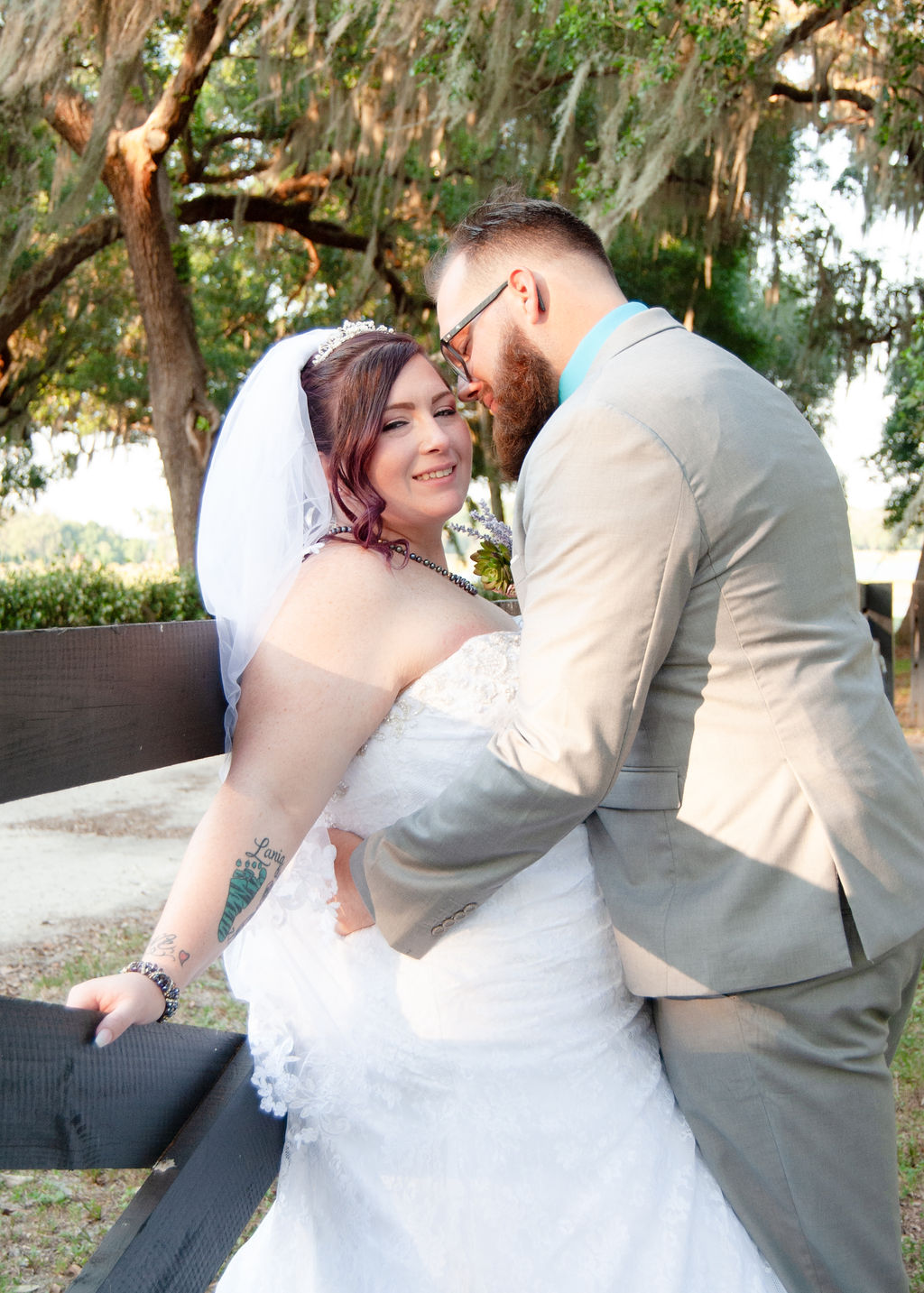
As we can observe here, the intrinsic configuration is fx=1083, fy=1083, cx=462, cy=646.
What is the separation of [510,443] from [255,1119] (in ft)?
4.58

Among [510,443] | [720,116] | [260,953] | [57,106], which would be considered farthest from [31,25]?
[260,953]

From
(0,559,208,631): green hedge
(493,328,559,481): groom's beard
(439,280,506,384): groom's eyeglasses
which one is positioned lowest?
(0,559,208,631): green hedge

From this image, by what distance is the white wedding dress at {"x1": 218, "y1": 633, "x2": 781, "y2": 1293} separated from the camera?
1.72 m

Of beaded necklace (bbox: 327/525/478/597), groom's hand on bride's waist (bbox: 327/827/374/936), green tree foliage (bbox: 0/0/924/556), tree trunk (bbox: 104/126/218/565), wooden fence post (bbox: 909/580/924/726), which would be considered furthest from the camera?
tree trunk (bbox: 104/126/218/565)

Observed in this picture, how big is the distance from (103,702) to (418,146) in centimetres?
1140

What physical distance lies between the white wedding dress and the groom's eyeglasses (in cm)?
73

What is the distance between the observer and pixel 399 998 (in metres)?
1.87

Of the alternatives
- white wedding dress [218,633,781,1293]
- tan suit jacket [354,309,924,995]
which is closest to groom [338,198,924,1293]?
tan suit jacket [354,309,924,995]

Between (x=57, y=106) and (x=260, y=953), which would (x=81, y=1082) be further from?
(x=57, y=106)

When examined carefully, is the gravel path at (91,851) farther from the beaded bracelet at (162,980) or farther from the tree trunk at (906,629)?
the tree trunk at (906,629)

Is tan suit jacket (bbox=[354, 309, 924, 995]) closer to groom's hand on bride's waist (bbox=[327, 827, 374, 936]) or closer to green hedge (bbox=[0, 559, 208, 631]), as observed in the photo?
groom's hand on bride's waist (bbox=[327, 827, 374, 936])

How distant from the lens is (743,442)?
1.68m

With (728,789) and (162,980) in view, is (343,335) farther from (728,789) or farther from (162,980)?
(162,980)

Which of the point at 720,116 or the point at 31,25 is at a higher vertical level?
the point at 31,25
